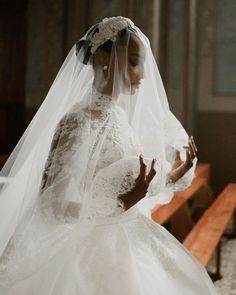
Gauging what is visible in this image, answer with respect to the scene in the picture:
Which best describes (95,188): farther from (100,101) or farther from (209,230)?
(209,230)

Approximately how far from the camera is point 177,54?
592 cm

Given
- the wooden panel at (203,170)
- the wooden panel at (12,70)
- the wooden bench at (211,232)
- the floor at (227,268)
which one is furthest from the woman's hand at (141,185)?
the wooden panel at (12,70)

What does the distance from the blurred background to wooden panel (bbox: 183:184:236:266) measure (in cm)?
142

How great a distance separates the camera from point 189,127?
235 inches

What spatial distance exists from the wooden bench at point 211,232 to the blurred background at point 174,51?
139 cm

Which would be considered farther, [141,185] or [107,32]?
[107,32]

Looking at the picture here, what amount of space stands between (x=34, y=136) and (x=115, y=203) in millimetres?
460

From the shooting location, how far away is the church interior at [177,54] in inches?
230

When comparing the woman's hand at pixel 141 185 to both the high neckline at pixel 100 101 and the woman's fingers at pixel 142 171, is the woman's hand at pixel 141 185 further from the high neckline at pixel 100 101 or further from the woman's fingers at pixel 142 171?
the high neckline at pixel 100 101

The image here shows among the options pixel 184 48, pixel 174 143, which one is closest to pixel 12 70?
pixel 184 48

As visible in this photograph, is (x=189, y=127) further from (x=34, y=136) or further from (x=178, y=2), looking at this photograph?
(x=34, y=136)

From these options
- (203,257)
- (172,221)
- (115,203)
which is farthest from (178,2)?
(115,203)

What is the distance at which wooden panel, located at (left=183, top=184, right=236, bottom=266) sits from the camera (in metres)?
3.15

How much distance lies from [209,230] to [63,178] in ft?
7.43
